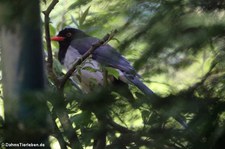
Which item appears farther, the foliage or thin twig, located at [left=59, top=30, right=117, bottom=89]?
thin twig, located at [left=59, top=30, right=117, bottom=89]

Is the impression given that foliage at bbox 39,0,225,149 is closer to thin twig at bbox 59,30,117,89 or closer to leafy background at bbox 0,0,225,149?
leafy background at bbox 0,0,225,149

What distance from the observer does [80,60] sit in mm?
2205

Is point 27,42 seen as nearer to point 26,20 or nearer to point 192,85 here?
point 26,20

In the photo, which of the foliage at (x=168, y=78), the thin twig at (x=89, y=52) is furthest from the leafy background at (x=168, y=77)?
the thin twig at (x=89, y=52)

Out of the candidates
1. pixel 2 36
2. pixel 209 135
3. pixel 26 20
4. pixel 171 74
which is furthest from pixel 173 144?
pixel 2 36

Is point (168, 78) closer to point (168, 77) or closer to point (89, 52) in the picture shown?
point (168, 77)

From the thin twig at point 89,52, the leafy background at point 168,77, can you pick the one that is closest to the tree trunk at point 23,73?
the leafy background at point 168,77

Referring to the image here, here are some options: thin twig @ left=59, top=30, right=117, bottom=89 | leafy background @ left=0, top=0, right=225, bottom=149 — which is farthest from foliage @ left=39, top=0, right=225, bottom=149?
thin twig @ left=59, top=30, right=117, bottom=89

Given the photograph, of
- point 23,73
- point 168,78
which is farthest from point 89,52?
point 168,78

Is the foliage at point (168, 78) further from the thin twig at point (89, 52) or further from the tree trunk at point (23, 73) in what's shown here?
the thin twig at point (89, 52)

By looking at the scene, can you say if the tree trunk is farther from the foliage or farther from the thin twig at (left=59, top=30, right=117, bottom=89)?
the thin twig at (left=59, top=30, right=117, bottom=89)

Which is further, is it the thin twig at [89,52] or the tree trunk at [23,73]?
the thin twig at [89,52]

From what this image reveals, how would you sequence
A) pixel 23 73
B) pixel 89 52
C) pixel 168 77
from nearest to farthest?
pixel 168 77
pixel 23 73
pixel 89 52

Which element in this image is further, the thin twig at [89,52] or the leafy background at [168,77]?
the thin twig at [89,52]
